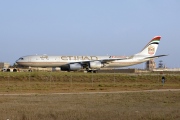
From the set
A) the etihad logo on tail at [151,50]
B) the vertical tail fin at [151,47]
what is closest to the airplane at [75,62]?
the vertical tail fin at [151,47]

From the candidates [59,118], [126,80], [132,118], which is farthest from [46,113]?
[126,80]

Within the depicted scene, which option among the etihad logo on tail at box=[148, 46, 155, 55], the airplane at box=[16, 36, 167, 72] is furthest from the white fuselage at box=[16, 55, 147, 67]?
the etihad logo on tail at box=[148, 46, 155, 55]

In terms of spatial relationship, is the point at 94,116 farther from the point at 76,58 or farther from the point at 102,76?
the point at 76,58

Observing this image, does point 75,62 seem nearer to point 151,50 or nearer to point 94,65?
point 94,65

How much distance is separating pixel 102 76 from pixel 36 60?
20761 mm

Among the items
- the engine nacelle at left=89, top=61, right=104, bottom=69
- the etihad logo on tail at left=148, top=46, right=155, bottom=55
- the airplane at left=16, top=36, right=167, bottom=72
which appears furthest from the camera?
the etihad logo on tail at left=148, top=46, right=155, bottom=55

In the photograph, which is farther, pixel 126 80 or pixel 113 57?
pixel 113 57

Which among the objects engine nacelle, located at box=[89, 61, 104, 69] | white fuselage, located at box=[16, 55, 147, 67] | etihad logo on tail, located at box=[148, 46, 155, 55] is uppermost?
etihad logo on tail, located at box=[148, 46, 155, 55]

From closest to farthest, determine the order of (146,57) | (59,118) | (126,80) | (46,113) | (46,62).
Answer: (59,118), (46,113), (126,80), (46,62), (146,57)

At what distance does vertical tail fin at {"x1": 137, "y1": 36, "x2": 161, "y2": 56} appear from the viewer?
94062 millimetres

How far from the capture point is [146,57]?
301ft

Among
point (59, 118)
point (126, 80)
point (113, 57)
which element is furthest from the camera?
point (113, 57)

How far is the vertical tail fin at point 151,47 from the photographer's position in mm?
94062

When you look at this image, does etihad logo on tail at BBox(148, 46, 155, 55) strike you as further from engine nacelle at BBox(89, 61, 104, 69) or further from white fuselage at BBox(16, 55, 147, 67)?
engine nacelle at BBox(89, 61, 104, 69)
